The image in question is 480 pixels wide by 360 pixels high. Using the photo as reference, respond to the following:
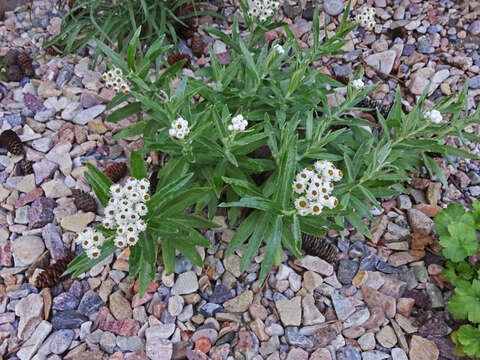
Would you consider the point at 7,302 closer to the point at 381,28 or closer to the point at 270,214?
the point at 270,214

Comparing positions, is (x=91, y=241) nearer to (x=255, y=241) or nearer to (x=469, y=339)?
(x=255, y=241)

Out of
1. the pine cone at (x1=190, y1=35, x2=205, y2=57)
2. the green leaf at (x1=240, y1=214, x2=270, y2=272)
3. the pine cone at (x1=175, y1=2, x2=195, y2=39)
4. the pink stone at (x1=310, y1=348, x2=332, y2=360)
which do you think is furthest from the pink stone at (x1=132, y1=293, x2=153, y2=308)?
the pine cone at (x1=175, y1=2, x2=195, y2=39)

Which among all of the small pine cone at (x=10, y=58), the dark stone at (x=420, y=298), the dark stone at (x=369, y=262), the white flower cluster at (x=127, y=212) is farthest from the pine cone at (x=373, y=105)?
the small pine cone at (x=10, y=58)

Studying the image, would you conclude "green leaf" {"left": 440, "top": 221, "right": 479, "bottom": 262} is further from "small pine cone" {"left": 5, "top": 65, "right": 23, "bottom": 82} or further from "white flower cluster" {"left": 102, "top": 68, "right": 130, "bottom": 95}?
"small pine cone" {"left": 5, "top": 65, "right": 23, "bottom": 82}

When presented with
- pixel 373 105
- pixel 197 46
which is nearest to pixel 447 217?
pixel 373 105

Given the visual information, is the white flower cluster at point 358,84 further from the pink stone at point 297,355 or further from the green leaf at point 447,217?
the pink stone at point 297,355

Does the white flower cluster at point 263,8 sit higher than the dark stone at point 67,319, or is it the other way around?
the white flower cluster at point 263,8
